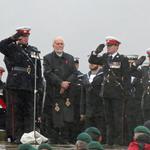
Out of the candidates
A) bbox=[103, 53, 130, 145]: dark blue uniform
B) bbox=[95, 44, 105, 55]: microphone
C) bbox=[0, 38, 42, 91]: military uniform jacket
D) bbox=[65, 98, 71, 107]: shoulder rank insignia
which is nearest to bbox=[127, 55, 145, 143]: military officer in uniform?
bbox=[103, 53, 130, 145]: dark blue uniform

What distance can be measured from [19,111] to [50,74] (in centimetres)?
97

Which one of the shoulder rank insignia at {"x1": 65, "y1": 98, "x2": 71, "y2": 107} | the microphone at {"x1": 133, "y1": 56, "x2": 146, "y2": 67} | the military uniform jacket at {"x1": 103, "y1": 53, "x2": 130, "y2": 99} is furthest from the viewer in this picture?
the shoulder rank insignia at {"x1": 65, "y1": 98, "x2": 71, "y2": 107}

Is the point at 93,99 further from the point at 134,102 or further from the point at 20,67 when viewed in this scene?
the point at 20,67

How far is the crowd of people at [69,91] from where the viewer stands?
16.4 metres

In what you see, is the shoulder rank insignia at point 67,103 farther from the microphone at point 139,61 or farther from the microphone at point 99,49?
the microphone at point 139,61

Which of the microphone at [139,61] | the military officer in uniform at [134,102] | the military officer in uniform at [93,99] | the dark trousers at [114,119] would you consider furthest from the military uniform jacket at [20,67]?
the military officer in uniform at [134,102]

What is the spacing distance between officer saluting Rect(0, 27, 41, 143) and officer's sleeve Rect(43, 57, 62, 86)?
33 cm

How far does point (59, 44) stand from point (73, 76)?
0.76 metres

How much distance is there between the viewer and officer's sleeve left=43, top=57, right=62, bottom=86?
16.8 m

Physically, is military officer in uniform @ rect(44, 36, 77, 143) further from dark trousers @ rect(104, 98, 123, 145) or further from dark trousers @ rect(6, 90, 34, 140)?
dark trousers @ rect(104, 98, 123, 145)

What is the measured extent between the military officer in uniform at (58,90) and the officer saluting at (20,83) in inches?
17.7

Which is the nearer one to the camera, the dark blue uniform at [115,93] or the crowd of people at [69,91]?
the crowd of people at [69,91]

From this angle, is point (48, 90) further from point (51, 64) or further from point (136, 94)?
point (136, 94)

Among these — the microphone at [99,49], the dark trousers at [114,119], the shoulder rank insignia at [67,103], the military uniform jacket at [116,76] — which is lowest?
the dark trousers at [114,119]
